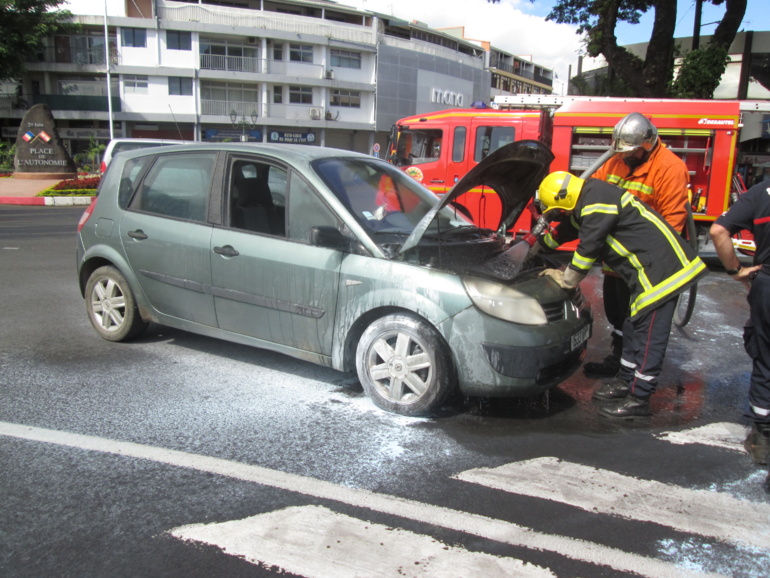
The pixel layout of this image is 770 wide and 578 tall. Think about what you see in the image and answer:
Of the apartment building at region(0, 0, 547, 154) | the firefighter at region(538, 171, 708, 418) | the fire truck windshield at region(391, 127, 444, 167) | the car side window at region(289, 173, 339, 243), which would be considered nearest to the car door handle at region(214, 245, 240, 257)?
the car side window at region(289, 173, 339, 243)

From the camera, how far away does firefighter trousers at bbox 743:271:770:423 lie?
11.2ft

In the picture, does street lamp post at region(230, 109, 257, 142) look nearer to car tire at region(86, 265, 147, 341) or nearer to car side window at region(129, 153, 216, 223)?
car tire at region(86, 265, 147, 341)

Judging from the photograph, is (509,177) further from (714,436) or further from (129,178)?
(129,178)

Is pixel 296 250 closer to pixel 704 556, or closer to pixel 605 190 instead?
pixel 605 190

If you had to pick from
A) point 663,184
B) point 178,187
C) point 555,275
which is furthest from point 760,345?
point 178,187

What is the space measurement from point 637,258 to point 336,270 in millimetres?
1908

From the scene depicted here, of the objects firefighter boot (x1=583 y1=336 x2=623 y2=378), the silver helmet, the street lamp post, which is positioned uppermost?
the street lamp post

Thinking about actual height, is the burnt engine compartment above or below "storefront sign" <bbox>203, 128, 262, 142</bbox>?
below

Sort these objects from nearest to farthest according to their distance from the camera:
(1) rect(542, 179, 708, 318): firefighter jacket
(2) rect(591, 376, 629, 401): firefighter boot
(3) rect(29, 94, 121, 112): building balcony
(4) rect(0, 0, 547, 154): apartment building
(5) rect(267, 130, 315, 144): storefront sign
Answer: (1) rect(542, 179, 708, 318): firefighter jacket → (2) rect(591, 376, 629, 401): firefighter boot → (3) rect(29, 94, 121, 112): building balcony → (4) rect(0, 0, 547, 154): apartment building → (5) rect(267, 130, 315, 144): storefront sign

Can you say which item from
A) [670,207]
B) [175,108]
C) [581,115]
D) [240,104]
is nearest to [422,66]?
[240,104]

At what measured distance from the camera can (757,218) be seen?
341cm

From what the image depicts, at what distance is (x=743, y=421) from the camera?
4.13m

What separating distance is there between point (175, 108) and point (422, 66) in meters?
22.6

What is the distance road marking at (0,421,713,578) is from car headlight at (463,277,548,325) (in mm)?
1259
